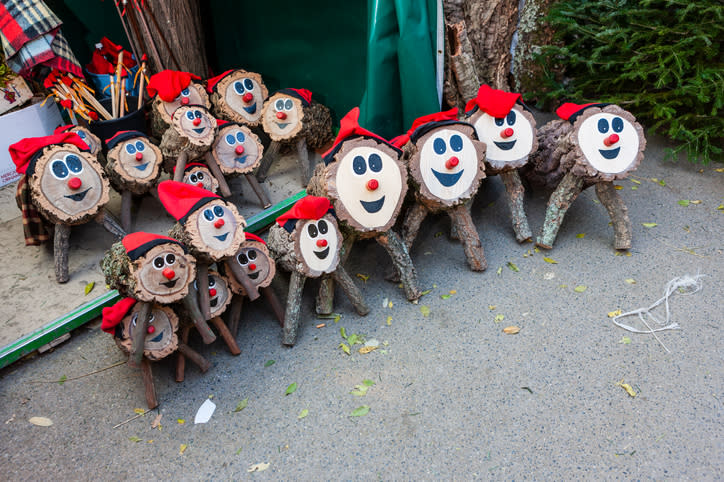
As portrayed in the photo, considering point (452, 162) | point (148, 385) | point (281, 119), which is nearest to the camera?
point (148, 385)

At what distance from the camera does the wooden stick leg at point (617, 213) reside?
2.89 meters

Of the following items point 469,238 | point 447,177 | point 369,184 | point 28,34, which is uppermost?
point 28,34

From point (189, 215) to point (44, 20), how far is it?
93.7 inches

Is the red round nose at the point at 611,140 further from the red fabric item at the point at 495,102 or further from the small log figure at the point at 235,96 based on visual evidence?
the small log figure at the point at 235,96

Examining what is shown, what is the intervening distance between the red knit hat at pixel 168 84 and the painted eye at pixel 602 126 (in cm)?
273

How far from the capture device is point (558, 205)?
9.77 ft

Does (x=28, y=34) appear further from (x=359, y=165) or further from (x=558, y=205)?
(x=558, y=205)

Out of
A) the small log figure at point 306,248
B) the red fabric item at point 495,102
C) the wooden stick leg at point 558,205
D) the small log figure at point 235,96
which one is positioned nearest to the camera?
the small log figure at point 306,248

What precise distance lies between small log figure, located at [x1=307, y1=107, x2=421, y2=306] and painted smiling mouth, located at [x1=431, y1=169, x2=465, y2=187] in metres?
0.22

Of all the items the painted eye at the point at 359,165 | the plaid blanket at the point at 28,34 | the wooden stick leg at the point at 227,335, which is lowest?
the wooden stick leg at the point at 227,335

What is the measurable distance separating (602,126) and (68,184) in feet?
9.93

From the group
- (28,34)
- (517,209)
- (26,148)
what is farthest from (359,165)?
(28,34)

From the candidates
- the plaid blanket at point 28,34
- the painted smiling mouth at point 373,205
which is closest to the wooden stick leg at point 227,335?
the painted smiling mouth at point 373,205

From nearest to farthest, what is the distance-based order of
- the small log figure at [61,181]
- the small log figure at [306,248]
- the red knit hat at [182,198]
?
the red knit hat at [182,198]
the small log figure at [306,248]
the small log figure at [61,181]
